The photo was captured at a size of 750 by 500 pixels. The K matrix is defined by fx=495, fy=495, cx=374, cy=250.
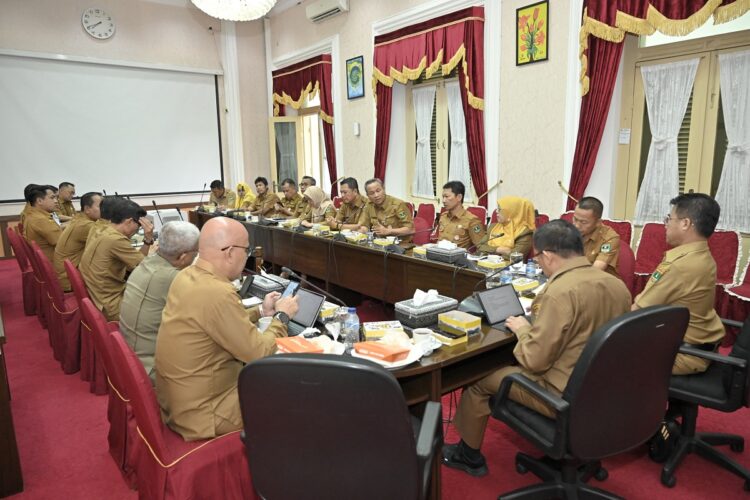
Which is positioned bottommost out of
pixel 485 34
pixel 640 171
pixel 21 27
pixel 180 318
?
pixel 180 318

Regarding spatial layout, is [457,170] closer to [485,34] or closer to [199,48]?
[485,34]

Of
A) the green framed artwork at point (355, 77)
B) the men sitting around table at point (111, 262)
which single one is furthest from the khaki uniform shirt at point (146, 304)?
the green framed artwork at point (355, 77)

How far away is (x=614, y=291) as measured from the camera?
1.66 metres

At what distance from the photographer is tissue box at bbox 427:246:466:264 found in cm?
313

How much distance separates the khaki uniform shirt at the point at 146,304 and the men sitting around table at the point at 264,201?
427cm

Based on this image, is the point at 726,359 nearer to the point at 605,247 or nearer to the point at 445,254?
the point at 605,247

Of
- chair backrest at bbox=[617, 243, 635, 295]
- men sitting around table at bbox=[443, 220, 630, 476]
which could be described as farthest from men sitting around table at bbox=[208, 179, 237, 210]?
men sitting around table at bbox=[443, 220, 630, 476]

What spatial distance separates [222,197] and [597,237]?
565 cm

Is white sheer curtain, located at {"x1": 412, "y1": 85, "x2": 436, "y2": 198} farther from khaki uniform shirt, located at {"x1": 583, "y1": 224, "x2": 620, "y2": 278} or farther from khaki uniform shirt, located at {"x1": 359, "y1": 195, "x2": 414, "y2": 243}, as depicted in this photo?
khaki uniform shirt, located at {"x1": 583, "y1": 224, "x2": 620, "y2": 278}

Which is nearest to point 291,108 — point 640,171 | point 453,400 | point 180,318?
point 640,171

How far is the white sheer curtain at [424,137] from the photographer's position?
604 centimetres

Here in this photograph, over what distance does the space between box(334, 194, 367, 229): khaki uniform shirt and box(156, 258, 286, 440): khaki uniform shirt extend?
346 cm

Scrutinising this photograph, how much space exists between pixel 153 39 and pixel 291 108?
90.7 inches

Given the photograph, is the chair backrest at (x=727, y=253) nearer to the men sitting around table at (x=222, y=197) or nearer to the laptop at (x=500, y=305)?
the laptop at (x=500, y=305)
